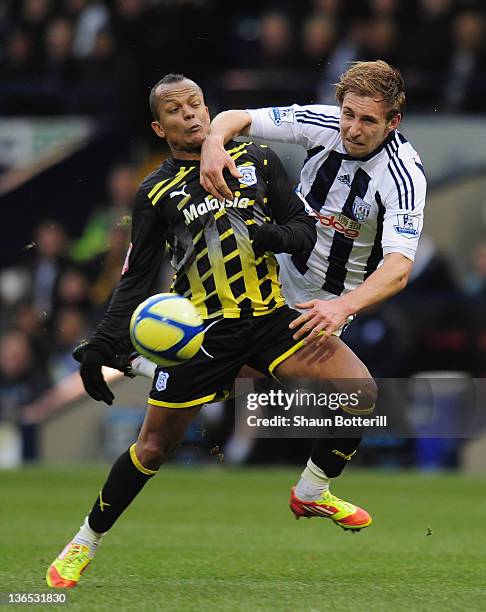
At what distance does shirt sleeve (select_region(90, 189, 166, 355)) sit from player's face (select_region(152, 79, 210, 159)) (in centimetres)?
29

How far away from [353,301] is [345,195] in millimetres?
800

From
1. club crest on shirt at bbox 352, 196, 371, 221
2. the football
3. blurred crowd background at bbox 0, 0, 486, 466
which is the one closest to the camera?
the football

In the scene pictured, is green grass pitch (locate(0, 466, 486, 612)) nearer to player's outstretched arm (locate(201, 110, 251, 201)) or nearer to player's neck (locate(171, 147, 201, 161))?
player's outstretched arm (locate(201, 110, 251, 201))

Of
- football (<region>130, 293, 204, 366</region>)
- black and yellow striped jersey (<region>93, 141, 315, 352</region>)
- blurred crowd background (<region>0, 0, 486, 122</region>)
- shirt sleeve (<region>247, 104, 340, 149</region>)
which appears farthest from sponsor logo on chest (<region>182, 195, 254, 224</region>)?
blurred crowd background (<region>0, 0, 486, 122</region>)

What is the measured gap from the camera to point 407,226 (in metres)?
6.23

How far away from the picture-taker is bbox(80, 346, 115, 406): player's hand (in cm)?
630

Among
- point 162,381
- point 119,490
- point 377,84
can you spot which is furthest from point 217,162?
point 119,490

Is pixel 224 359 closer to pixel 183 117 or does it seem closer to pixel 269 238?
pixel 269 238

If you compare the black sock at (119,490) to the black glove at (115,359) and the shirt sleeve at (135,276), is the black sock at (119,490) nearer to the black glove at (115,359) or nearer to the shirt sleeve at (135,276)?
the black glove at (115,359)

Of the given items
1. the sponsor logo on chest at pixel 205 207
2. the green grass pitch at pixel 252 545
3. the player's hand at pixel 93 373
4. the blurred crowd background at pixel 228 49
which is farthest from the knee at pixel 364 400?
the blurred crowd background at pixel 228 49

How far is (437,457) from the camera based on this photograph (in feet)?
44.5

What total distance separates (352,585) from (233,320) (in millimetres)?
1281

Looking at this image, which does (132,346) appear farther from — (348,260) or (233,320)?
(348,260)

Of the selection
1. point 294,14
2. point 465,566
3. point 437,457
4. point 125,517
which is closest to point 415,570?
point 465,566
